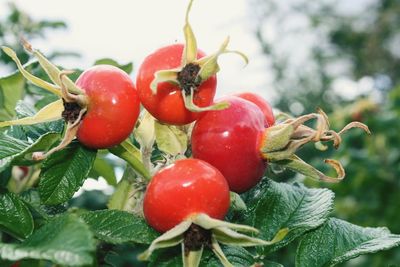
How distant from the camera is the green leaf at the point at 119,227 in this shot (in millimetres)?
1217

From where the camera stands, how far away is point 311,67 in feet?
64.8

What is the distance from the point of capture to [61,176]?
1.36 meters

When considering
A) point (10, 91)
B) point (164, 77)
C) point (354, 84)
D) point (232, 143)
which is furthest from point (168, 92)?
point (354, 84)

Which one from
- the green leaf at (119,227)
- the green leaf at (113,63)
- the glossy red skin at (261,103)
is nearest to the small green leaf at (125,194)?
the green leaf at (119,227)

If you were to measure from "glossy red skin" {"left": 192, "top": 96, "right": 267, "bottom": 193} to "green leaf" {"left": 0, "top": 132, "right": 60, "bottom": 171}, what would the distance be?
324mm

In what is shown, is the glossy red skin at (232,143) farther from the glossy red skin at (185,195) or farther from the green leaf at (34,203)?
the green leaf at (34,203)

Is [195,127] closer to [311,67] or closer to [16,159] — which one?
[16,159]

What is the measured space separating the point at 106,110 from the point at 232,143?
0.29 meters

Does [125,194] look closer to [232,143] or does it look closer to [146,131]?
[146,131]

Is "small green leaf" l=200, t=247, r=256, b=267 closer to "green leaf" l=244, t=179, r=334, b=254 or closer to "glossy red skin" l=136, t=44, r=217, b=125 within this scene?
"green leaf" l=244, t=179, r=334, b=254

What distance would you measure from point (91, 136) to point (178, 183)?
25cm

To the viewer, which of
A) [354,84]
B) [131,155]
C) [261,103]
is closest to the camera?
[131,155]

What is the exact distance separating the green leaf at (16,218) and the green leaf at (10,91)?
2.13ft

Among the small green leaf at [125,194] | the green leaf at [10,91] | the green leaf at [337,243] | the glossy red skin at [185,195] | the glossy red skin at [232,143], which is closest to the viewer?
the glossy red skin at [185,195]
